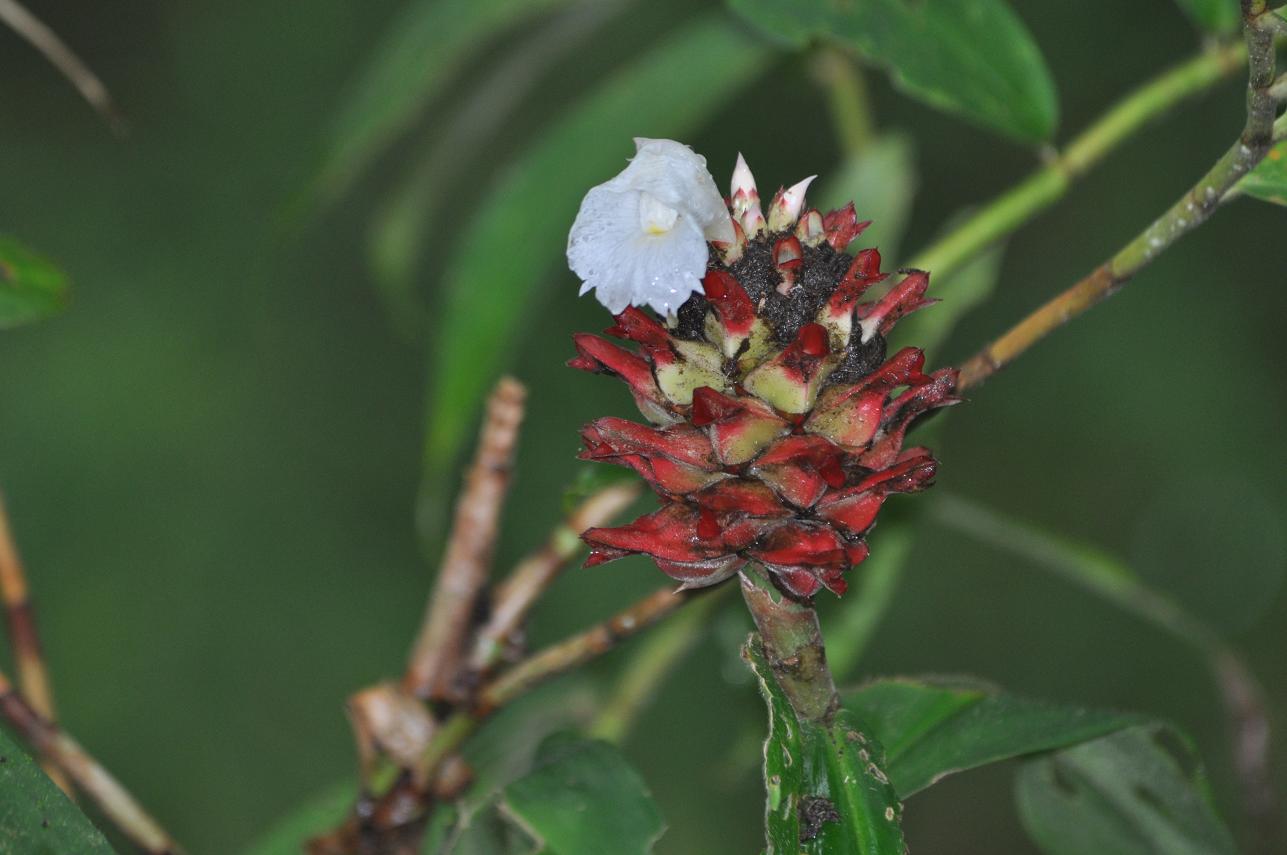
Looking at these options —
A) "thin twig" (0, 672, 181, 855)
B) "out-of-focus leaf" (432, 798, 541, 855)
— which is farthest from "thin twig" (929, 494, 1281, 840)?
"thin twig" (0, 672, 181, 855)

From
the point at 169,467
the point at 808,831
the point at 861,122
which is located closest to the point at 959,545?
the point at 861,122

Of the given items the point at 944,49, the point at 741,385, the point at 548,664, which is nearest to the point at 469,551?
the point at 548,664

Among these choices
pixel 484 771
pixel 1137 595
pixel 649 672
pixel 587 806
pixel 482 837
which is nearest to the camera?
pixel 587 806

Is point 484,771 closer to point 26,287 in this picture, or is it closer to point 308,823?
point 308,823

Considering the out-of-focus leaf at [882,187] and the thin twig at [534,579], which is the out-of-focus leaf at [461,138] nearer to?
the out-of-focus leaf at [882,187]

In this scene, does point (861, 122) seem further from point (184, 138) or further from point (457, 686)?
point (184, 138)

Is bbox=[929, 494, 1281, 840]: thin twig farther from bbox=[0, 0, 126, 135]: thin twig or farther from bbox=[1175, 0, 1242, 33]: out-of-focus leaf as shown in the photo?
bbox=[0, 0, 126, 135]: thin twig
